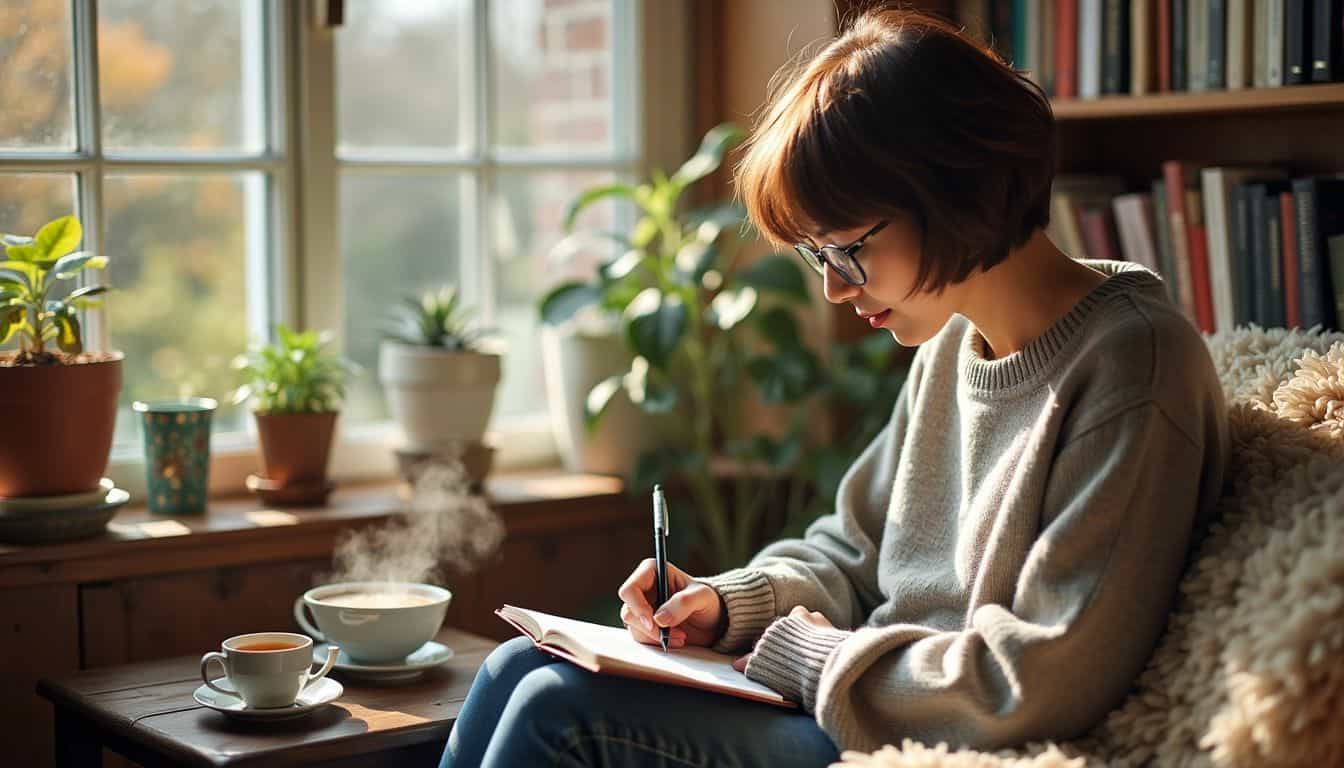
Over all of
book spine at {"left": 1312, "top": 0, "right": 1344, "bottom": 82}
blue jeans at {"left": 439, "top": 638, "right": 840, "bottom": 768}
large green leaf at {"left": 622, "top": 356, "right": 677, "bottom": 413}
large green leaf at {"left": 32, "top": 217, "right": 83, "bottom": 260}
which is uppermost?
book spine at {"left": 1312, "top": 0, "right": 1344, "bottom": 82}

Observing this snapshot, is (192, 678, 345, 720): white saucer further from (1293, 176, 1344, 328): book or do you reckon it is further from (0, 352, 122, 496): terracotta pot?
(1293, 176, 1344, 328): book

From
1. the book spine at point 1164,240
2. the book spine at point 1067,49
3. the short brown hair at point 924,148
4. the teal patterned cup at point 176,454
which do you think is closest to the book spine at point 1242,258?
the book spine at point 1164,240

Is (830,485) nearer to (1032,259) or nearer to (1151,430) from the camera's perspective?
(1032,259)

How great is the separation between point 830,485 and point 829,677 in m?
1.07

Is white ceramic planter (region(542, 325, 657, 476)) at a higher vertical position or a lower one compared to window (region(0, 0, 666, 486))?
lower

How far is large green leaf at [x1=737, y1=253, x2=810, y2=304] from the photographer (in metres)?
2.42

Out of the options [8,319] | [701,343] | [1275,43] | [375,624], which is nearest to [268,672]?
[375,624]

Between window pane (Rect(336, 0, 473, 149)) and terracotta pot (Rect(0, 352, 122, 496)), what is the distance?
652mm

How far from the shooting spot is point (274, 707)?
5.07ft

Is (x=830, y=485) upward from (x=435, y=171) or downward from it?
downward

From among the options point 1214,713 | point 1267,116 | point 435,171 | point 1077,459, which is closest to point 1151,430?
point 1077,459

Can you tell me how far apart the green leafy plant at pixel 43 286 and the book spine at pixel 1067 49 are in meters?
1.42

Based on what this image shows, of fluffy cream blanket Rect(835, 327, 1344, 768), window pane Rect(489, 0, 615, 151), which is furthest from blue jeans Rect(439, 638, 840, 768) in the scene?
window pane Rect(489, 0, 615, 151)

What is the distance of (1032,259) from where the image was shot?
4.77 ft
